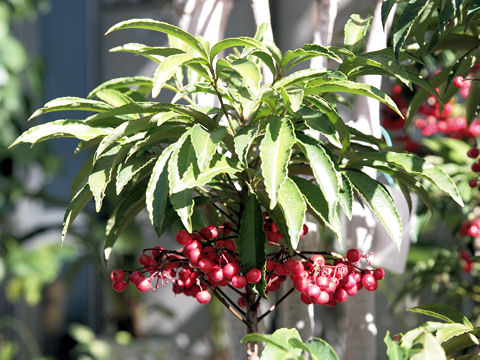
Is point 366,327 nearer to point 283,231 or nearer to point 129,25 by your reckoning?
point 283,231

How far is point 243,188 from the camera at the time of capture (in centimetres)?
Answer: 108

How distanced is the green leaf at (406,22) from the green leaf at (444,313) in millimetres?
440

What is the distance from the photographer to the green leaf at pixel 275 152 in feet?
→ 2.78

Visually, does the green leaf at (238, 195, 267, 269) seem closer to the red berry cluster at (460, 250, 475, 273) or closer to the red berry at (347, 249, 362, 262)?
the red berry at (347, 249, 362, 262)

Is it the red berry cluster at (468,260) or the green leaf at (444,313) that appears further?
the red berry cluster at (468,260)

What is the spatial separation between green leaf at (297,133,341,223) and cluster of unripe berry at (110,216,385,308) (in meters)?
0.12

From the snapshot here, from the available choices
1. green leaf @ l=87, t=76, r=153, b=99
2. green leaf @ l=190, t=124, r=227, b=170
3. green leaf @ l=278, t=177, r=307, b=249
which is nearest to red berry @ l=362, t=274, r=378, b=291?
green leaf @ l=278, t=177, r=307, b=249

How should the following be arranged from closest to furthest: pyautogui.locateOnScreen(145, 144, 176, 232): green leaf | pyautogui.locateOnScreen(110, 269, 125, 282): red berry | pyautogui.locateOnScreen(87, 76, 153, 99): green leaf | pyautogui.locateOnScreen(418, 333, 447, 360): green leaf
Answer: pyautogui.locateOnScreen(418, 333, 447, 360): green leaf < pyautogui.locateOnScreen(145, 144, 176, 232): green leaf < pyautogui.locateOnScreen(110, 269, 125, 282): red berry < pyautogui.locateOnScreen(87, 76, 153, 99): green leaf

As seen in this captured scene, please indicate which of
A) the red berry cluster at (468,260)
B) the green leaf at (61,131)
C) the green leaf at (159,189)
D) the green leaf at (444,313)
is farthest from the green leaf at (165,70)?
the red berry cluster at (468,260)

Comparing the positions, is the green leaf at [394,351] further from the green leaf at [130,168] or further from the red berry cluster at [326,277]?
the green leaf at [130,168]

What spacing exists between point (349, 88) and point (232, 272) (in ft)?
1.09

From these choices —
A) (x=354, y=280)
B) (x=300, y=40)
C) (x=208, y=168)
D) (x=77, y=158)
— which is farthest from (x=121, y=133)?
(x=77, y=158)

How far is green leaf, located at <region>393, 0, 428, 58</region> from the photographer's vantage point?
3.26 feet

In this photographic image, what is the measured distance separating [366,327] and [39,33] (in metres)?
2.66
